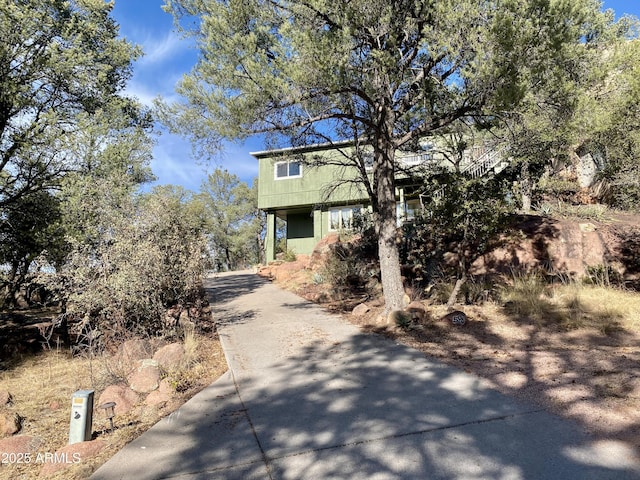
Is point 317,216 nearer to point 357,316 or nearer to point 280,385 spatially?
point 357,316

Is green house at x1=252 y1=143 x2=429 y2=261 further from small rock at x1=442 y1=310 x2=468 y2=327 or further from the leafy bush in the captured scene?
the leafy bush

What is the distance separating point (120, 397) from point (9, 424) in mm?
1025

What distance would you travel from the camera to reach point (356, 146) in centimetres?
920

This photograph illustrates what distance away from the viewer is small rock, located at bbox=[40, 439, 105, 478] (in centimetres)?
314

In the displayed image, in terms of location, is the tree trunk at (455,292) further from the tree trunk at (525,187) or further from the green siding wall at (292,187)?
the green siding wall at (292,187)

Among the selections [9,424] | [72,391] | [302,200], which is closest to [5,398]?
[72,391]

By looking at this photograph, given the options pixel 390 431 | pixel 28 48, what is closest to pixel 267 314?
pixel 390 431

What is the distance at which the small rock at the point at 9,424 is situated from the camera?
3940 mm

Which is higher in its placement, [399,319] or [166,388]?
[399,319]

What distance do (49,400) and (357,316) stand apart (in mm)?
5225

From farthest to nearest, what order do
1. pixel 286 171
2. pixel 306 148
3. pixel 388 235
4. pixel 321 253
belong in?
pixel 286 171, pixel 321 253, pixel 306 148, pixel 388 235

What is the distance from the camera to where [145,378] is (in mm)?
4859

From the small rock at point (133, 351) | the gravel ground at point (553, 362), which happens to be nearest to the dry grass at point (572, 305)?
the gravel ground at point (553, 362)

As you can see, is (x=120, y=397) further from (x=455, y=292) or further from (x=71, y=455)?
(x=455, y=292)
